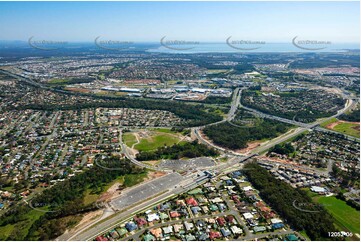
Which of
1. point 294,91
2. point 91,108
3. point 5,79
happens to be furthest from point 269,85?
point 5,79

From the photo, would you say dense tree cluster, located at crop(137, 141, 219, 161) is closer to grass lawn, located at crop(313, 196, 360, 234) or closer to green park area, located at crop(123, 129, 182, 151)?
green park area, located at crop(123, 129, 182, 151)

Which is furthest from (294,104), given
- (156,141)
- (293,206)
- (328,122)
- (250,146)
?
(293,206)

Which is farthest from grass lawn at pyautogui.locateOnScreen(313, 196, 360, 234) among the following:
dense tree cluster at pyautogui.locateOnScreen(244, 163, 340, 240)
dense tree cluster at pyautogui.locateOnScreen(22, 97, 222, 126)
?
dense tree cluster at pyautogui.locateOnScreen(22, 97, 222, 126)

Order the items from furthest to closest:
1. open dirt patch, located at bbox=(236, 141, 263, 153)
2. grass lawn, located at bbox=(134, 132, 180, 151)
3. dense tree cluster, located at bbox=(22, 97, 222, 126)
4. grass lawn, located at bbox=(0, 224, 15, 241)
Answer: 1. dense tree cluster, located at bbox=(22, 97, 222, 126)
2. grass lawn, located at bbox=(134, 132, 180, 151)
3. open dirt patch, located at bbox=(236, 141, 263, 153)
4. grass lawn, located at bbox=(0, 224, 15, 241)

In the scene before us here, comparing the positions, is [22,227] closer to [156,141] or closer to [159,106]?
[156,141]

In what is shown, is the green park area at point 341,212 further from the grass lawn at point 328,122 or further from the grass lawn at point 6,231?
the grass lawn at point 6,231
